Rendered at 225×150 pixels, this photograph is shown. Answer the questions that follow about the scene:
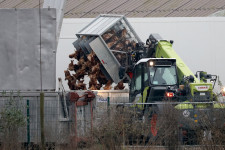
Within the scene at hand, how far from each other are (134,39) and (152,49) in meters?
1.66

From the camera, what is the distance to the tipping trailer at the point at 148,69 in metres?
14.7

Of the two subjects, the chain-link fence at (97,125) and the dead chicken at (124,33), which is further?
the dead chicken at (124,33)

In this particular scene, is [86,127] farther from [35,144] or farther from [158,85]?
[158,85]

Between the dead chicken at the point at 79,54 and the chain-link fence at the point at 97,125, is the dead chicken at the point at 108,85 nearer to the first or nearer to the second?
the dead chicken at the point at 79,54

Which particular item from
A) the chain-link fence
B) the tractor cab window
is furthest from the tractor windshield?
the chain-link fence

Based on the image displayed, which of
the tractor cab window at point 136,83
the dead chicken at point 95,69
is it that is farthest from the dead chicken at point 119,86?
the tractor cab window at point 136,83

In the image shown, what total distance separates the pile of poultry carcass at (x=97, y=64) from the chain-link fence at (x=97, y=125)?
6568 mm

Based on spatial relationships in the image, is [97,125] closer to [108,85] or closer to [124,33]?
[108,85]

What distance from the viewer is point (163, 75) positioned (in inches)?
651

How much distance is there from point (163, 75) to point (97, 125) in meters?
5.53

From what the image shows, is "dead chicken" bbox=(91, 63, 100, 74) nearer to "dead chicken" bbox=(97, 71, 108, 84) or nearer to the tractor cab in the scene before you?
"dead chicken" bbox=(97, 71, 108, 84)

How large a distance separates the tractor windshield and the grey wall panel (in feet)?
15.1

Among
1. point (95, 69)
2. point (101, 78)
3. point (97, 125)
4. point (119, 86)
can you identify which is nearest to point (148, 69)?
point (95, 69)

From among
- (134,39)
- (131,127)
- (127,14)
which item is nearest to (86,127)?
(131,127)
